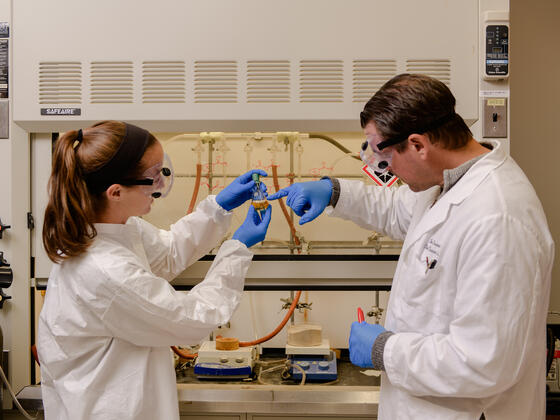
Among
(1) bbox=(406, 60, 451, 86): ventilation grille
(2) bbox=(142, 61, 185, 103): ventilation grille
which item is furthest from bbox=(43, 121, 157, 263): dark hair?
(1) bbox=(406, 60, 451, 86): ventilation grille

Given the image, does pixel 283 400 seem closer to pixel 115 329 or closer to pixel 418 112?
pixel 115 329

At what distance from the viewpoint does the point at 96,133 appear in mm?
1335

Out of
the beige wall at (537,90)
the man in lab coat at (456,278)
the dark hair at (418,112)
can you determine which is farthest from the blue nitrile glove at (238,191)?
the beige wall at (537,90)

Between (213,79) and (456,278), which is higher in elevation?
(213,79)

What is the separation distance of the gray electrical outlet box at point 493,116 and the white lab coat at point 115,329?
1006 mm

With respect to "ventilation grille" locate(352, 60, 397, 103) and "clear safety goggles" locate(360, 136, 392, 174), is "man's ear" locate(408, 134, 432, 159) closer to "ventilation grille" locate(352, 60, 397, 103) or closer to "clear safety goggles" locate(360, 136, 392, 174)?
"clear safety goggles" locate(360, 136, 392, 174)

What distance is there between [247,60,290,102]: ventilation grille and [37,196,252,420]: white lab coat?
0.64 metres

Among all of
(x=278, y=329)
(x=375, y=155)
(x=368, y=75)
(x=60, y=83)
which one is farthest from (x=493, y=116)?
(x=60, y=83)

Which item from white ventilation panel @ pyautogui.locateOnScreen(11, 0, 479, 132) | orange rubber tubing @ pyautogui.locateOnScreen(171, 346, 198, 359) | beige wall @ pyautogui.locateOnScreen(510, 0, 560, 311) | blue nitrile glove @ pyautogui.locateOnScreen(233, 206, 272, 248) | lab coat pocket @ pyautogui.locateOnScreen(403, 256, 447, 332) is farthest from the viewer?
beige wall @ pyautogui.locateOnScreen(510, 0, 560, 311)

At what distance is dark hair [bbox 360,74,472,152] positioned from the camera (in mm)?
1252

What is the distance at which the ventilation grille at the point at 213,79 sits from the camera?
174cm

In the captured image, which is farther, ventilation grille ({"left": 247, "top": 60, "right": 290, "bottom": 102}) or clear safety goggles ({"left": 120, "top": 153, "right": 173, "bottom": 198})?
ventilation grille ({"left": 247, "top": 60, "right": 290, "bottom": 102})

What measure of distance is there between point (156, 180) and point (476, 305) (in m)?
0.86

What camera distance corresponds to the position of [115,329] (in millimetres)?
1273
